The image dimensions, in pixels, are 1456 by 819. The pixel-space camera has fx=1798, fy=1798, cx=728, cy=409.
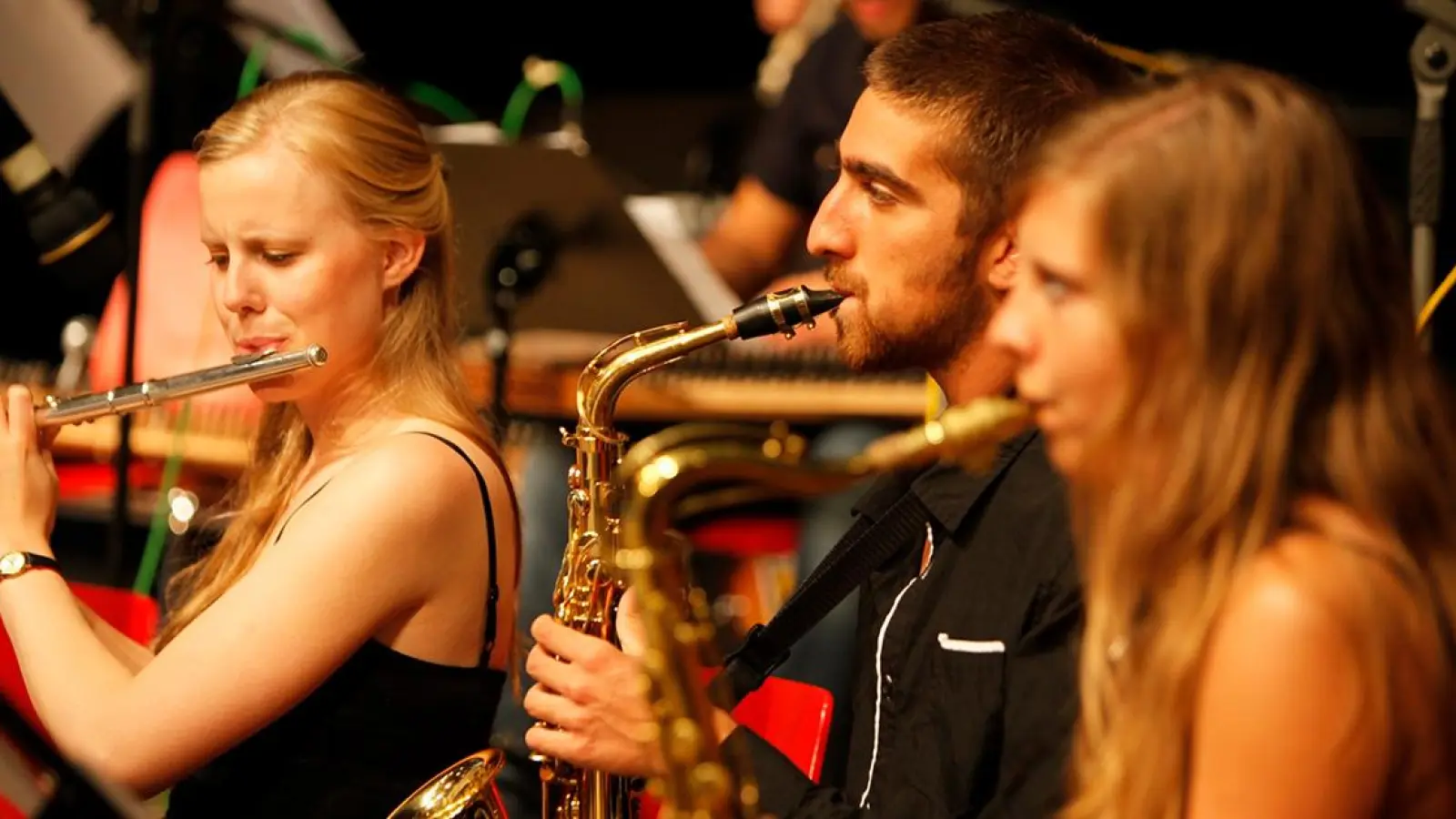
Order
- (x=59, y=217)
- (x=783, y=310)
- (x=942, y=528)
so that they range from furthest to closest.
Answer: (x=59, y=217) → (x=783, y=310) → (x=942, y=528)

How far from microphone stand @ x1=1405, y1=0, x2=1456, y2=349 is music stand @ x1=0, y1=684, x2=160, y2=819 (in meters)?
1.73

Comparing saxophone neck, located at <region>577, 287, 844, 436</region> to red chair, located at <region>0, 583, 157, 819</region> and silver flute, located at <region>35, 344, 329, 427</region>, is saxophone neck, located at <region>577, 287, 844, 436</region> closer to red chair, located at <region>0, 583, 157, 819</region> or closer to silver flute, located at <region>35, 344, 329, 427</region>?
silver flute, located at <region>35, 344, 329, 427</region>

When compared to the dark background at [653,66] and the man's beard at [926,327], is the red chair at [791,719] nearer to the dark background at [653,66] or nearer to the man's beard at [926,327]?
the man's beard at [926,327]

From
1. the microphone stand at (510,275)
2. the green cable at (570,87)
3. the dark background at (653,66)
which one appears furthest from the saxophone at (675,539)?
the green cable at (570,87)

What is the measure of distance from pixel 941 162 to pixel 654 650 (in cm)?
76

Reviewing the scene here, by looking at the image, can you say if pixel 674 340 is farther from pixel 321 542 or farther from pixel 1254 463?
pixel 1254 463

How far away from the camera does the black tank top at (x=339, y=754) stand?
2.06m

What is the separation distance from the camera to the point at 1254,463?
4.42 ft

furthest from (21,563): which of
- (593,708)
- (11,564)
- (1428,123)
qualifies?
(1428,123)

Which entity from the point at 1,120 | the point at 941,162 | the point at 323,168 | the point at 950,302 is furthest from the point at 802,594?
the point at 1,120

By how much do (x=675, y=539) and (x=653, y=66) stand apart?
4104 millimetres

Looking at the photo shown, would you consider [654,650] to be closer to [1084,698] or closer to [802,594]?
[1084,698]

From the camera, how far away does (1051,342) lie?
1.41m

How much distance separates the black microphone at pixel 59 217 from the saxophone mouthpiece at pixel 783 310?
1.10 meters
